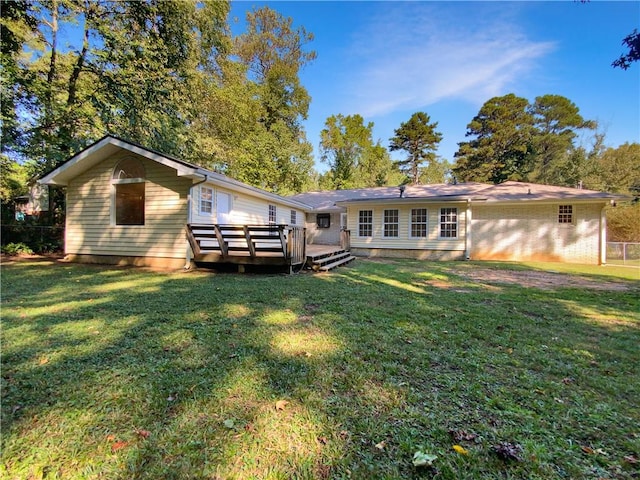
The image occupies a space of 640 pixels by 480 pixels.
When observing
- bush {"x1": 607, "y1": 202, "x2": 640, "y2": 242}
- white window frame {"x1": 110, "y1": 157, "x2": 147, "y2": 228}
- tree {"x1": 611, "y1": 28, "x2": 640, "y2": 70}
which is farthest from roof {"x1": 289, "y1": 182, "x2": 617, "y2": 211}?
white window frame {"x1": 110, "y1": 157, "x2": 147, "y2": 228}

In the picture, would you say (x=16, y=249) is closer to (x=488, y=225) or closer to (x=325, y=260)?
(x=325, y=260)

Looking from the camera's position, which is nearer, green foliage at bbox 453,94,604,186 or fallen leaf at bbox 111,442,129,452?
fallen leaf at bbox 111,442,129,452

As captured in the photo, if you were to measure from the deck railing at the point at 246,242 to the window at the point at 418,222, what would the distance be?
7.84 m

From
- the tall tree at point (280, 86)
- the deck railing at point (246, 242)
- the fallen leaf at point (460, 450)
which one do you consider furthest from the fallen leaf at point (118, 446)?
the tall tree at point (280, 86)

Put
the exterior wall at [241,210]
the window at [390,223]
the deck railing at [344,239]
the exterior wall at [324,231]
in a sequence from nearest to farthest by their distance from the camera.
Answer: the exterior wall at [241,210] < the deck railing at [344,239] < the window at [390,223] < the exterior wall at [324,231]

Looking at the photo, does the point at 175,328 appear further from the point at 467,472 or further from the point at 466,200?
the point at 466,200

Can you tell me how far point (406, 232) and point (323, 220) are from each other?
18.2 feet

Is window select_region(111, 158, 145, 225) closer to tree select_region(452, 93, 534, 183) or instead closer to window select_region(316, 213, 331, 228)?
window select_region(316, 213, 331, 228)

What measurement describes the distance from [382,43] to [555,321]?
38.9 ft

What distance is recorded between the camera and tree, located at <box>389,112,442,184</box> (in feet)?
102

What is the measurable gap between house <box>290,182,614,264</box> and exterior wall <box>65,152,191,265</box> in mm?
8354

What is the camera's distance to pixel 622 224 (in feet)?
54.0

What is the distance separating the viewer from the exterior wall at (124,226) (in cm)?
878

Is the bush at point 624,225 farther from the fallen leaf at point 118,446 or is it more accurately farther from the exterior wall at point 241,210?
the fallen leaf at point 118,446
